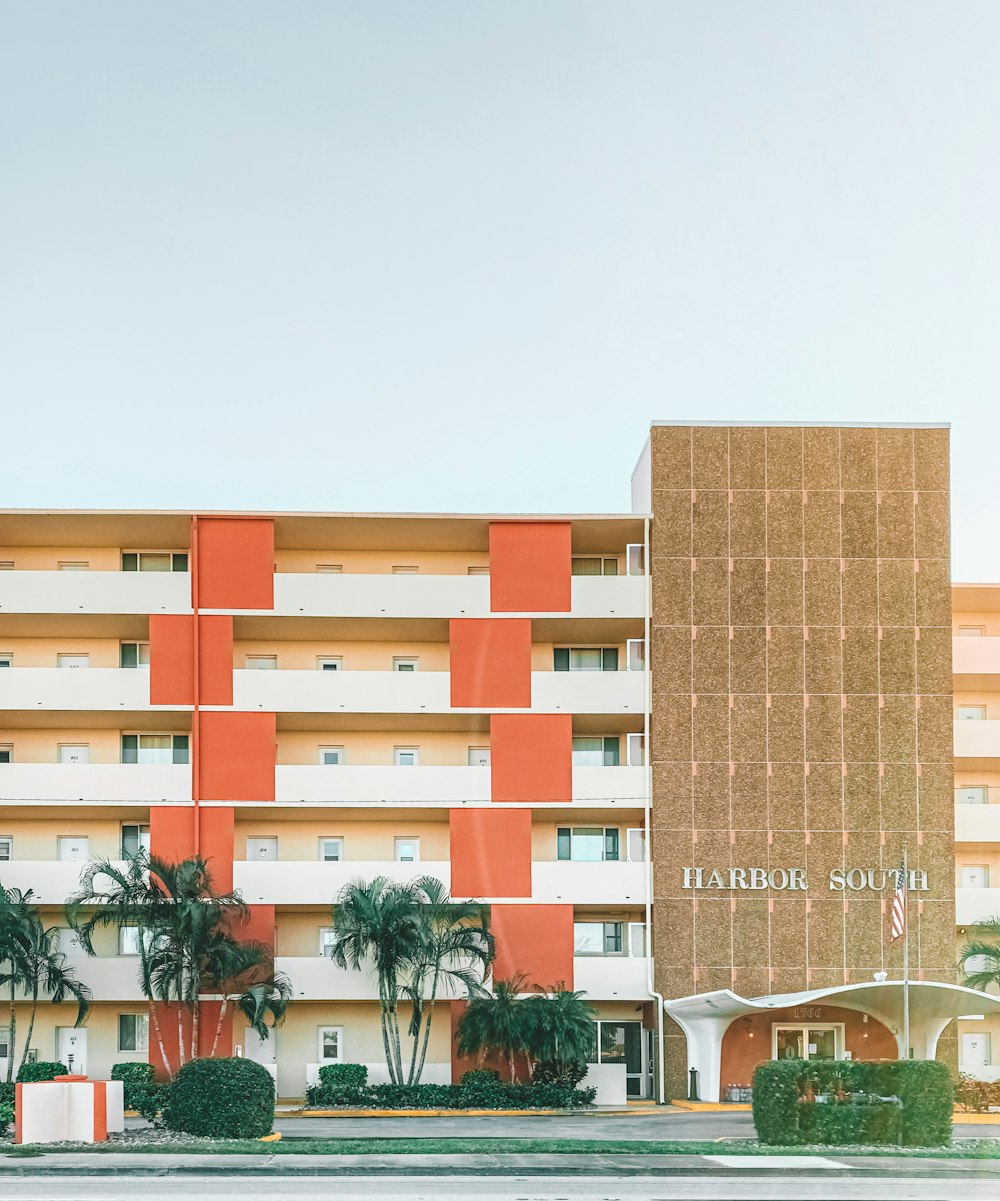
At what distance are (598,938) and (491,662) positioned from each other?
28.9 ft

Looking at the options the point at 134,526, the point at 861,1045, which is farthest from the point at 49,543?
the point at 861,1045

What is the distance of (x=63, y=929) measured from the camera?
1879 inches

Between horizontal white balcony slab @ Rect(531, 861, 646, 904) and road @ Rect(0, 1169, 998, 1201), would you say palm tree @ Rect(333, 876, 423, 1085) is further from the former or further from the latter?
road @ Rect(0, 1169, 998, 1201)

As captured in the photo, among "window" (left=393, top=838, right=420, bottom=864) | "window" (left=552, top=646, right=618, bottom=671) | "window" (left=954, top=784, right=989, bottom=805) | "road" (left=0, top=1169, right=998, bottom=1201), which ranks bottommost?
"road" (left=0, top=1169, right=998, bottom=1201)

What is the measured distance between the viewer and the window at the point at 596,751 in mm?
50156

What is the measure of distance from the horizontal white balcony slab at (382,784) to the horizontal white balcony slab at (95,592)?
6.11 meters

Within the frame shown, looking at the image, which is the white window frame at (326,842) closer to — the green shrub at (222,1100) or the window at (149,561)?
the window at (149,561)

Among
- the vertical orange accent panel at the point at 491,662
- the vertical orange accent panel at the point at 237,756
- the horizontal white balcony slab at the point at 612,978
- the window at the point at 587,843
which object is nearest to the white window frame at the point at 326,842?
the vertical orange accent panel at the point at 237,756

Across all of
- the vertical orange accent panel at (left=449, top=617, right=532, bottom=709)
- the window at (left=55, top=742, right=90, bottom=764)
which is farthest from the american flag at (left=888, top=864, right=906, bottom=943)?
the window at (left=55, top=742, right=90, bottom=764)

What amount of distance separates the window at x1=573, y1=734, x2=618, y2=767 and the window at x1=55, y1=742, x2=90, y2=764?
15.0m

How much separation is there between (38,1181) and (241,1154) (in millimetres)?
4546

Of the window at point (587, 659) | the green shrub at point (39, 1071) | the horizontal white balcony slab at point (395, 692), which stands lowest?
the green shrub at point (39, 1071)

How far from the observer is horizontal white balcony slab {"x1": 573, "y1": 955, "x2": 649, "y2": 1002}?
46781mm

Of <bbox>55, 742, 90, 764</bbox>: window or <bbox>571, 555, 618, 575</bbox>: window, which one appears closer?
<bbox>55, 742, 90, 764</bbox>: window
